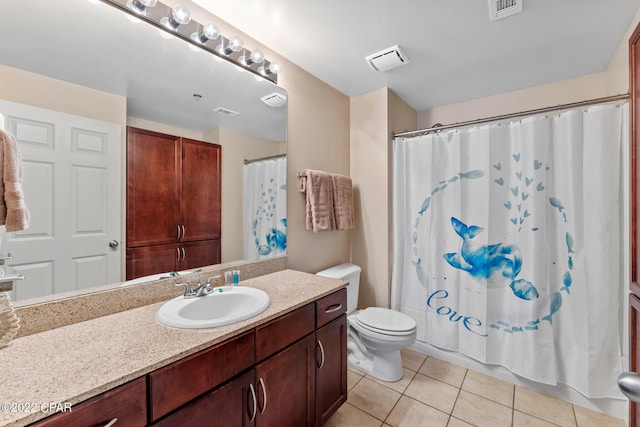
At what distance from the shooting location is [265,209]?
1802 mm

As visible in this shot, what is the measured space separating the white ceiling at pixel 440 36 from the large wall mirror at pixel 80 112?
0.46 m

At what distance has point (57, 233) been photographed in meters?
1.02

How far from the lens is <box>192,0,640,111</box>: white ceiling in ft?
4.63

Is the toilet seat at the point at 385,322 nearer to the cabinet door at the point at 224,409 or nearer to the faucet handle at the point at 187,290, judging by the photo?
the cabinet door at the point at 224,409

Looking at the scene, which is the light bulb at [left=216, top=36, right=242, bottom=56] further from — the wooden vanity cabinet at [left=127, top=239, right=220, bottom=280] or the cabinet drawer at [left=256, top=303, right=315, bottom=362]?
the cabinet drawer at [left=256, top=303, right=315, bottom=362]

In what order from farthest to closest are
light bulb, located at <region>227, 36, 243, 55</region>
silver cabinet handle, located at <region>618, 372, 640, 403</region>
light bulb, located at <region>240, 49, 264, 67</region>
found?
light bulb, located at <region>240, 49, 264, 67</region> → light bulb, located at <region>227, 36, 243, 55</region> → silver cabinet handle, located at <region>618, 372, 640, 403</region>

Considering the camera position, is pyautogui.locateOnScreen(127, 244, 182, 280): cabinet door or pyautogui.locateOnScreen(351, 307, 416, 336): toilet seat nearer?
pyautogui.locateOnScreen(127, 244, 182, 280): cabinet door

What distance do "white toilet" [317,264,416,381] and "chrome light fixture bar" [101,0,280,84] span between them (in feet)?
5.07

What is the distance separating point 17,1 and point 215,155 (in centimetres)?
86

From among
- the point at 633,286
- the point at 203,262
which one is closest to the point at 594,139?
the point at 633,286

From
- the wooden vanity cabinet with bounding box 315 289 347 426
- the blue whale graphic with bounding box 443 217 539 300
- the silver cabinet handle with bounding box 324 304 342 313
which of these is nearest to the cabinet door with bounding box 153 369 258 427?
the wooden vanity cabinet with bounding box 315 289 347 426

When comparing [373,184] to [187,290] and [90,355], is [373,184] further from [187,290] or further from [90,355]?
[90,355]

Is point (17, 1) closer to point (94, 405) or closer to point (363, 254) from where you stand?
point (94, 405)

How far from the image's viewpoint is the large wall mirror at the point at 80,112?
95cm
